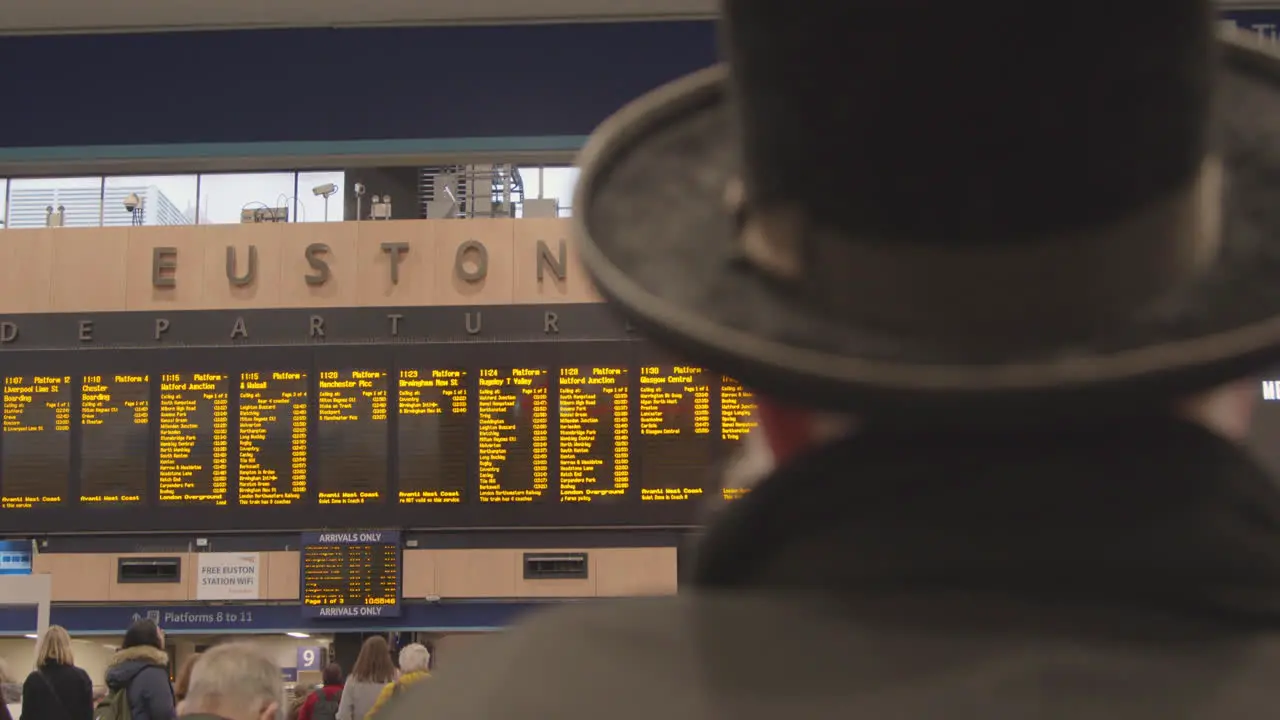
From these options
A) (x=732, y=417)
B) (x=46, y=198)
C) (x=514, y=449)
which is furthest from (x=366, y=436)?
(x=46, y=198)

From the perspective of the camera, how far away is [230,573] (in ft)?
20.4

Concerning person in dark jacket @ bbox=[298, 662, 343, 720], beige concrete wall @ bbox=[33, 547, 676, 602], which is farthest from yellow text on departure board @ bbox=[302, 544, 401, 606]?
person in dark jacket @ bbox=[298, 662, 343, 720]

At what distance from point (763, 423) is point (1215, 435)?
222 millimetres

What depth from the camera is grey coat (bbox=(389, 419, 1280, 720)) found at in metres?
0.48

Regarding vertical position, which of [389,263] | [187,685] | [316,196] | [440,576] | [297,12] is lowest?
[187,685]

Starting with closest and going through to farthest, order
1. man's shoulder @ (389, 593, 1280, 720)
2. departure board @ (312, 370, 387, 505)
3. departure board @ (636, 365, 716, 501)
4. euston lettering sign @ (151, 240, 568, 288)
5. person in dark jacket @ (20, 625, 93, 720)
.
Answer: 1. man's shoulder @ (389, 593, 1280, 720)
2. person in dark jacket @ (20, 625, 93, 720)
3. departure board @ (636, 365, 716, 501)
4. departure board @ (312, 370, 387, 505)
5. euston lettering sign @ (151, 240, 568, 288)

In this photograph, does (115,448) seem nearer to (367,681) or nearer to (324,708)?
(324,708)

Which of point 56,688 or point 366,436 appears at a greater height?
point 366,436

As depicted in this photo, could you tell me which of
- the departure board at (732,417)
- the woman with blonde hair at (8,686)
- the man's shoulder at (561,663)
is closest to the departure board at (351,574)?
the woman with blonde hair at (8,686)

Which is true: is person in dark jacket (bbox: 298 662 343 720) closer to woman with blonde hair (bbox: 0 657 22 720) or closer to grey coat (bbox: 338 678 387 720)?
grey coat (bbox: 338 678 387 720)

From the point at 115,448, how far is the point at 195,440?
15.1 inches

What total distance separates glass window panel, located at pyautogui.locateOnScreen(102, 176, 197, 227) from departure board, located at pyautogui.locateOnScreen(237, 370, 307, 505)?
24.1 ft

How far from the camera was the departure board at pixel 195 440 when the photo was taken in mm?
5914

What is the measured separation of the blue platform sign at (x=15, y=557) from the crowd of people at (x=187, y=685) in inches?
32.1
